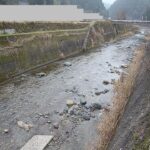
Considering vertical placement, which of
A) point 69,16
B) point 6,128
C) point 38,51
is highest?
point 69,16

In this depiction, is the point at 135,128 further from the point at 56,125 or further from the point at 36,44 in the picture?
the point at 36,44

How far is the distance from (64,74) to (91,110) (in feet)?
35.3

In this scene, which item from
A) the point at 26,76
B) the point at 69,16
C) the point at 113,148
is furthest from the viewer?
the point at 69,16

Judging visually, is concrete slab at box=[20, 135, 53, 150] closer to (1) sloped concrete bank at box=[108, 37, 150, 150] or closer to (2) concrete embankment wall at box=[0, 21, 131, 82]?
(1) sloped concrete bank at box=[108, 37, 150, 150]

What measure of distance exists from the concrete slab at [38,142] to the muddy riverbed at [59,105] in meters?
0.29

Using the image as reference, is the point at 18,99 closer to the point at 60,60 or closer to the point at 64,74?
the point at 64,74

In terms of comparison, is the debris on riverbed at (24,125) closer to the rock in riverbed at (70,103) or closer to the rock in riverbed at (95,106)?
the rock in riverbed at (70,103)

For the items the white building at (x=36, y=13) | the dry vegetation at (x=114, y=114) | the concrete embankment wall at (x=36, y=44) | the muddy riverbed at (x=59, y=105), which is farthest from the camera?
the white building at (x=36, y=13)

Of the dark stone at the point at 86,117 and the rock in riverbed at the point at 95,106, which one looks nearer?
the dark stone at the point at 86,117

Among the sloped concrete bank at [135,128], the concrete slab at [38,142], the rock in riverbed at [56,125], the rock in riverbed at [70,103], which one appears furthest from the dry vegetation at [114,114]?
the rock in riverbed at [70,103]

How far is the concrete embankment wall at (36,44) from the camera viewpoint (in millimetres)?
27250

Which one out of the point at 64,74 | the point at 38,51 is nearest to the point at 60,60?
the point at 38,51

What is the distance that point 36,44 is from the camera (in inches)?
1307

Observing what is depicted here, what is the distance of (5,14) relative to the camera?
3731 centimetres
